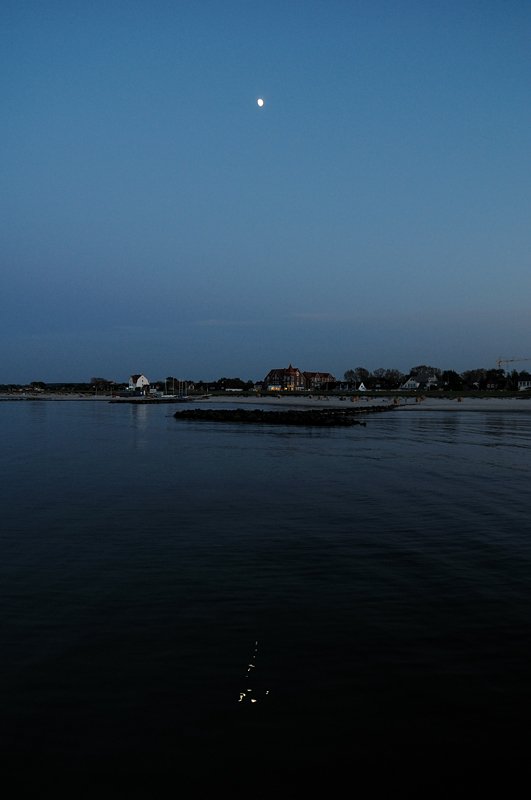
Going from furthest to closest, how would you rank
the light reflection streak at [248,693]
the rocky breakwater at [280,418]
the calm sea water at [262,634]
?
the rocky breakwater at [280,418], the light reflection streak at [248,693], the calm sea water at [262,634]

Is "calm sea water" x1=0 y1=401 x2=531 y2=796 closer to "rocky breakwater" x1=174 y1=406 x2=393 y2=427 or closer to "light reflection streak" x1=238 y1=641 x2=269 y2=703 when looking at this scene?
"light reflection streak" x1=238 y1=641 x2=269 y2=703

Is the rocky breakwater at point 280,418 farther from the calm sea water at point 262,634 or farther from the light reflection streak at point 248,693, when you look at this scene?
the light reflection streak at point 248,693

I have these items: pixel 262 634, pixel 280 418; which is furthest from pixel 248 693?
pixel 280 418

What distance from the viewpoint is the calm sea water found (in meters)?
6.54

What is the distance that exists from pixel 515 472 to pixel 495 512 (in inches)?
408

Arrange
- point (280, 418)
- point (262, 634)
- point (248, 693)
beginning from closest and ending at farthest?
point (248, 693) < point (262, 634) < point (280, 418)

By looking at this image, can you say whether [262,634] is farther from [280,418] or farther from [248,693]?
[280,418]

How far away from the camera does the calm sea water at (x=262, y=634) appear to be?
21.5ft

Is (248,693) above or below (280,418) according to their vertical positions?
below

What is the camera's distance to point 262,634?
952 centimetres

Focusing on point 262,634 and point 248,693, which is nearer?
point 248,693

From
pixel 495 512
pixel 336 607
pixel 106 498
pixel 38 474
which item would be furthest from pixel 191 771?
pixel 38 474

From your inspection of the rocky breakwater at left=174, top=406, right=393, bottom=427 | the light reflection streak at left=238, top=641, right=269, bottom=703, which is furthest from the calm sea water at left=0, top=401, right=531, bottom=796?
the rocky breakwater at left=174, top=406, right=393, bottom=427

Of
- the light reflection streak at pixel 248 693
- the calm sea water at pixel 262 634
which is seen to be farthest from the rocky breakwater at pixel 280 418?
the light reflection streak at pixel 248 693
